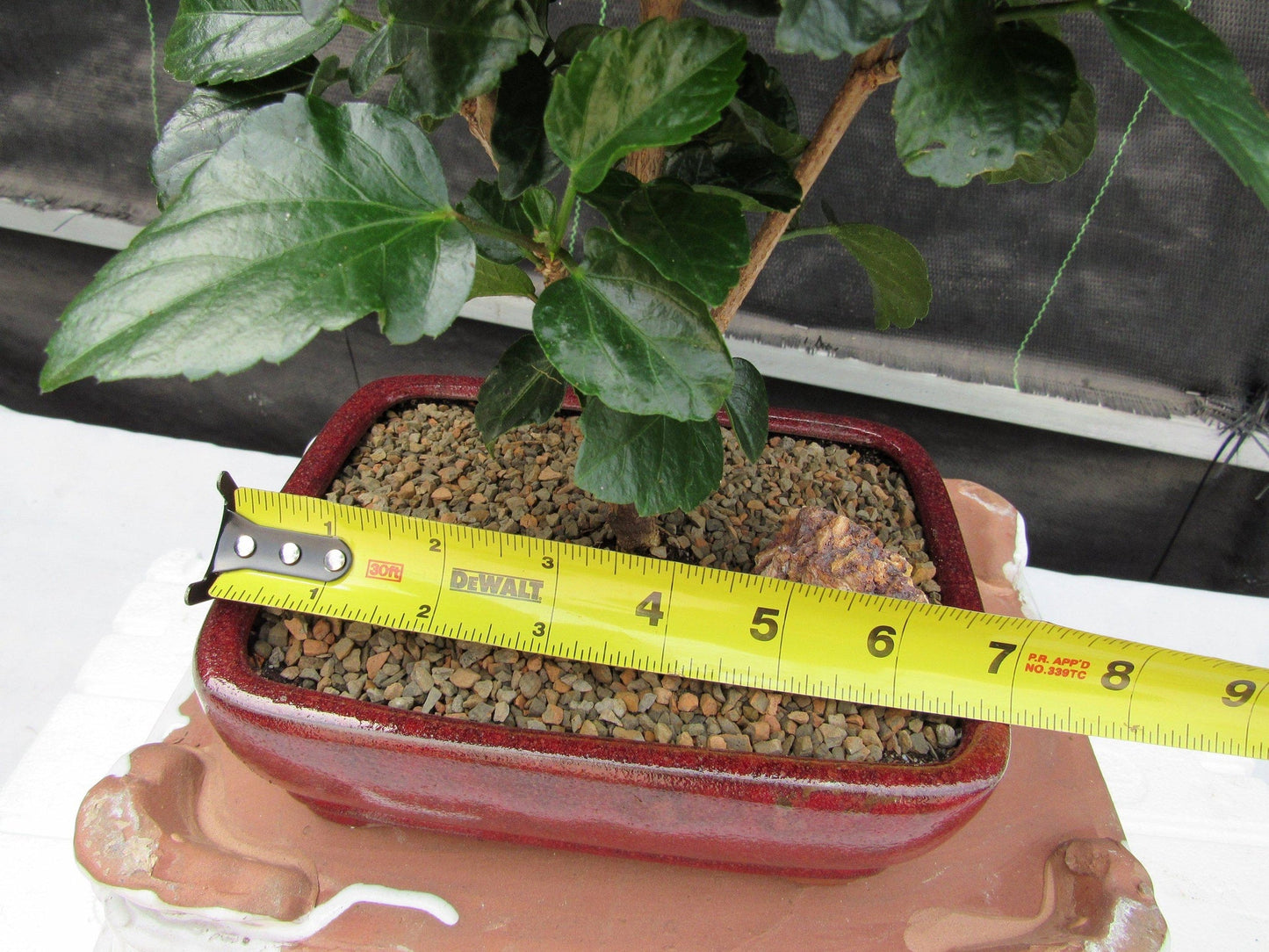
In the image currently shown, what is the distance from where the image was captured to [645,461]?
57cm

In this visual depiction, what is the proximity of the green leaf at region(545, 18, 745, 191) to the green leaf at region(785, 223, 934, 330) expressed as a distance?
0.83 ft

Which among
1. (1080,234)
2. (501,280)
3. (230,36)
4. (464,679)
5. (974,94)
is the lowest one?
(464,679)

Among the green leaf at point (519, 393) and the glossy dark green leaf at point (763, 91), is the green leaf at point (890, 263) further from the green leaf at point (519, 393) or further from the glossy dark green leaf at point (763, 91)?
the green leaf at point (519, 393)

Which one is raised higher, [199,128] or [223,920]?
[199,128]

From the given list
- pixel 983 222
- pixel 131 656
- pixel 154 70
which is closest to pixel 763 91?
pixel 983 222

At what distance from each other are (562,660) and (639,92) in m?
0.40

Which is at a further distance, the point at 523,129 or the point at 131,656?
the point at 131,656

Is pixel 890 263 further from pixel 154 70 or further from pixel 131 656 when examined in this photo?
pixel 154 70

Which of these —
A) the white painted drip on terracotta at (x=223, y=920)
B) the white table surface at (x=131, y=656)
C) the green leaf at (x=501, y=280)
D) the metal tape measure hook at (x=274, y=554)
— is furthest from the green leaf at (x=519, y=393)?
the white table surface at (x=131, y=656)

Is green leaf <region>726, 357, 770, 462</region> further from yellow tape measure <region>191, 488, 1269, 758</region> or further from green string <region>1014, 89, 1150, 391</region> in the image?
green string <region>1014, 89, 1150, 391</region>

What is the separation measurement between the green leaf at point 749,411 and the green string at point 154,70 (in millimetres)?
1079

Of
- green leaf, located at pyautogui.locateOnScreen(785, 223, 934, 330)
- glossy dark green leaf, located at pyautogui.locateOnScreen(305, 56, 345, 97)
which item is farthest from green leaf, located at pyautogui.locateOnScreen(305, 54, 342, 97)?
green leaf, located at pyautogui.locateOnScreen(785, 223, 934, 330)

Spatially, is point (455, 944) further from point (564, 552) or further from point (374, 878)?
point (564, 552)

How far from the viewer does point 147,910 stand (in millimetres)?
696
